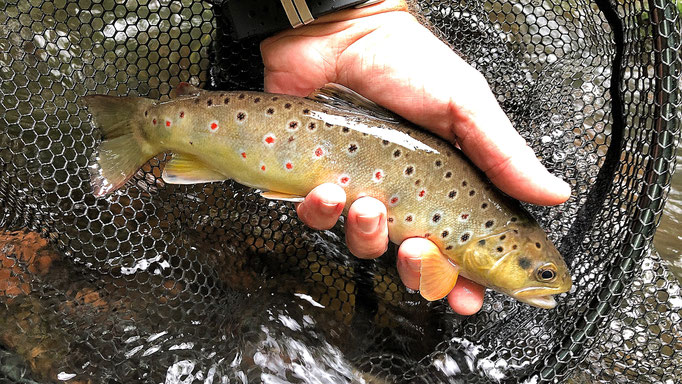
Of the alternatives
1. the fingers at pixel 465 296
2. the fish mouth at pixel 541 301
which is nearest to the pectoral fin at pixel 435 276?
the fingers at pixel 465 296

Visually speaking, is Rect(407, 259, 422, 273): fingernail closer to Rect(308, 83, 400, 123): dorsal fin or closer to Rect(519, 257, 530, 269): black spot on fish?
Rect(519, 257, 530, 269): black spot on fish

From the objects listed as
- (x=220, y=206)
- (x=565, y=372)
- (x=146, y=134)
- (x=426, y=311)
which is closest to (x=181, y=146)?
(x=146, y=134)

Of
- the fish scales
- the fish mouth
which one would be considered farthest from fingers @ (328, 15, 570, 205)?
the fish mouth

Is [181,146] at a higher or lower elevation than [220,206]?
higher

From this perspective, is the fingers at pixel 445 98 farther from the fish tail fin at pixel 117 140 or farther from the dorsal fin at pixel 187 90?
the fish tail fin at pixel 117 140

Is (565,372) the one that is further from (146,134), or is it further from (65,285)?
(65,285)
